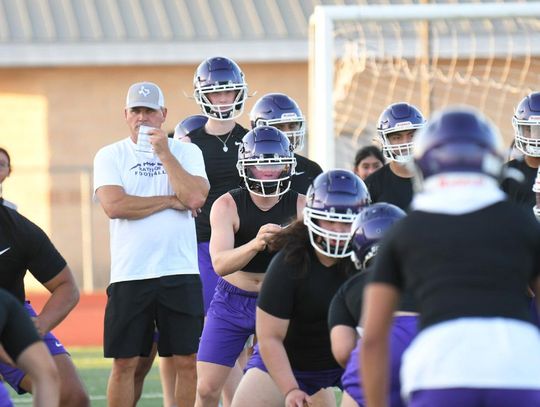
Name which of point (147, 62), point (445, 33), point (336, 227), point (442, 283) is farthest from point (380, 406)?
point (147, 62)

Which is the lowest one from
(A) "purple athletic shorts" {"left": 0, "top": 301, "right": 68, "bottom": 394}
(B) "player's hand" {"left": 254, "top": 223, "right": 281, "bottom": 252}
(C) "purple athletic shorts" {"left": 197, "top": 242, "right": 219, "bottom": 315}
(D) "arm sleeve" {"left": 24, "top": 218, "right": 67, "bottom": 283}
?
(A) "purple athletic shorts" {"left": 0, "top": 301, "right": 68, "bottom": 394}

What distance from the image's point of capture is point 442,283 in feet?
12.1

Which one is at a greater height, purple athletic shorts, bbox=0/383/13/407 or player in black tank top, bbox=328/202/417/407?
player in black tank top, bbox=328/202/417/407

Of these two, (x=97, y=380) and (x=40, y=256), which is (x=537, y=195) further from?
(x=97, y=380)

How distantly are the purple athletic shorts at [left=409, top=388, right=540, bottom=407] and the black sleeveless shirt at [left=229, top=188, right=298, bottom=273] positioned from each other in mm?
3277

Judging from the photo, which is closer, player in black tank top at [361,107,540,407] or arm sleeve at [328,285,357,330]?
player in black tank top at [361,107,540,407]

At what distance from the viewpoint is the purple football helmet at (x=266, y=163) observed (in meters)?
6.88

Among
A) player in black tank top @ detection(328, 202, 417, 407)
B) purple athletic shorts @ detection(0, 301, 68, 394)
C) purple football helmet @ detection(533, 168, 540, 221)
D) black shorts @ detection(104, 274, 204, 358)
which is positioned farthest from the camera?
black shorts @ detection(104, 274, 204, 358)

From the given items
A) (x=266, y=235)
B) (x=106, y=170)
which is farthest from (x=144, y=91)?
(x=266, y=235)

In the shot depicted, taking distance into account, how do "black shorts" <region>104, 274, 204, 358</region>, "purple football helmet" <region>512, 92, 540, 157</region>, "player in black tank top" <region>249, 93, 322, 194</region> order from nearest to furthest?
"black shorts" <region>104, 274, 204, 358</region>
"purple football helmet" <region>512, 92, 540, 157</region>
"player in black tank top" <region>249, 93, 322, 194</region>

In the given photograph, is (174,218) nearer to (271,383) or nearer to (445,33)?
(271,383)

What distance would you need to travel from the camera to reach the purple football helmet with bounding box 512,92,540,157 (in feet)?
25.1

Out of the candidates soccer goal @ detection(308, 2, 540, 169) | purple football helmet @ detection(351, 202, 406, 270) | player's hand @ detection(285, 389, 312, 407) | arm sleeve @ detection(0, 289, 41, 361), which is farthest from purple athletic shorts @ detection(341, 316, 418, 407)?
soccer goal @ detection(308, 2, 540, 169)

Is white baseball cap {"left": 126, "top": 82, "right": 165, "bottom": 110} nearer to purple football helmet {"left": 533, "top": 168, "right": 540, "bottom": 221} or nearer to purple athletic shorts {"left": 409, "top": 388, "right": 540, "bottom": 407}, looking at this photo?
purple football helmet {"left": 533, "top": 168, "right": 540, "bottom": 221}
